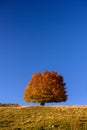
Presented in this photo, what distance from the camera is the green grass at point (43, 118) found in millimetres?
48375

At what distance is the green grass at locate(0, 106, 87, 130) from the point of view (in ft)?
159

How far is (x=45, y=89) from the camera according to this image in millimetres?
90438

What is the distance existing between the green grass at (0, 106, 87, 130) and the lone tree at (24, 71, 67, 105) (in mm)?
24837

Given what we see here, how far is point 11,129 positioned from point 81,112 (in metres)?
14.0

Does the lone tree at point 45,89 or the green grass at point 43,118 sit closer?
the green grass at point 43,118

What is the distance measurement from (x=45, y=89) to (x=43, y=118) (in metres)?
35.9

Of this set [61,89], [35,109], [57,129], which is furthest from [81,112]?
[61,89]

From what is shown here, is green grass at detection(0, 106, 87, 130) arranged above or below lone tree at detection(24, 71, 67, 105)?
below

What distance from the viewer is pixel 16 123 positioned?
170 feet

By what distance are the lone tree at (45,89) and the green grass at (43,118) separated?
81.5ft

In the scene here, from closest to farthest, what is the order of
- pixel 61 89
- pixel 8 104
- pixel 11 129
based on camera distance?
1. pixel 11 129
2. pixel 8 104
3. pixel 61 89

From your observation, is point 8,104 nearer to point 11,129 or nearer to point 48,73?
point 48,73

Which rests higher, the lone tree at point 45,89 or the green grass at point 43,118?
the lone tree at point 45,89

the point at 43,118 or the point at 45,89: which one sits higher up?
the point at 45,89
